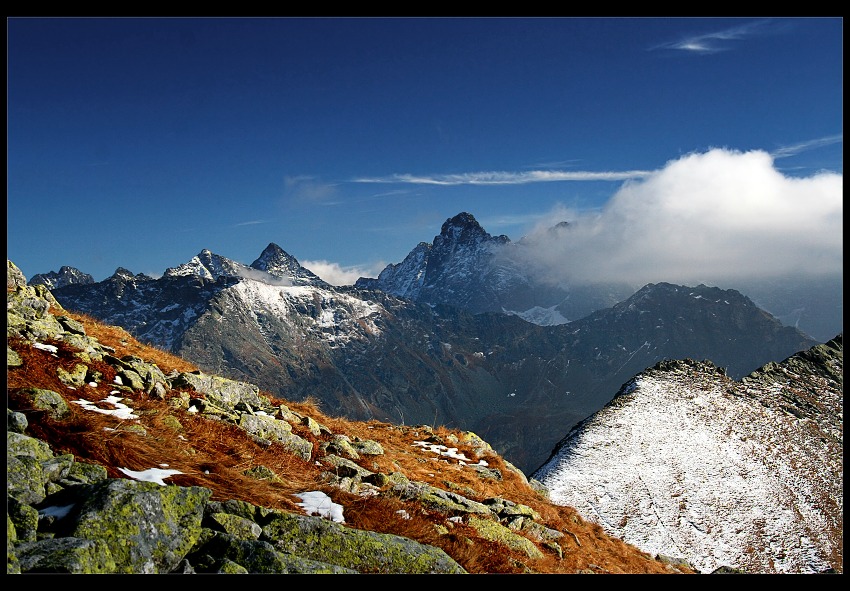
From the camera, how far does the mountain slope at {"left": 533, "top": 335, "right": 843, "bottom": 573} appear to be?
3056 cm

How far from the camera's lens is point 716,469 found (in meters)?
39.8

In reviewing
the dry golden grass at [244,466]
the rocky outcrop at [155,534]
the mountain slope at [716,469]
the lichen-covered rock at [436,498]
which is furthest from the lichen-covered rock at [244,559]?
the mountain slope at [716,469]

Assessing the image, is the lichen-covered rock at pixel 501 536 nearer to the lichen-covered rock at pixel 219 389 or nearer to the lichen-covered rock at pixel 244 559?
the lichen-covered rock at pixel 244 559

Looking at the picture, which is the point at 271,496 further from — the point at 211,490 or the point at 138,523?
the point at 138,523

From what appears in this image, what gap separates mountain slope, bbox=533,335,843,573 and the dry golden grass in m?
15.7

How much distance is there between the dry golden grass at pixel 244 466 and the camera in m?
9.38

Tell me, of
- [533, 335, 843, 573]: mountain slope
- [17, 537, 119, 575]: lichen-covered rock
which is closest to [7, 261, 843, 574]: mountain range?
[17, 537, 119, 575]: lichen-covered rock

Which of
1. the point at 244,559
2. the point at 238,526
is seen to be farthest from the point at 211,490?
the point at 244,559

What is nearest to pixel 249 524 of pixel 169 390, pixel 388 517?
pixel 388 517

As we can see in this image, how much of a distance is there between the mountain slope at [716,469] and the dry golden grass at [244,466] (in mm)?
15678

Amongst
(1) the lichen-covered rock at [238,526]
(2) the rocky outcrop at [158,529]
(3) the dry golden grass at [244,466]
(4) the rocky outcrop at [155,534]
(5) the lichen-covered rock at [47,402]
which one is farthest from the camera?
(5) the lichen-covered rock at [47,402]

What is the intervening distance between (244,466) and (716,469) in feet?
132

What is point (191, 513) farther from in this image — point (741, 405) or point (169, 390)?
point (741, 405)
